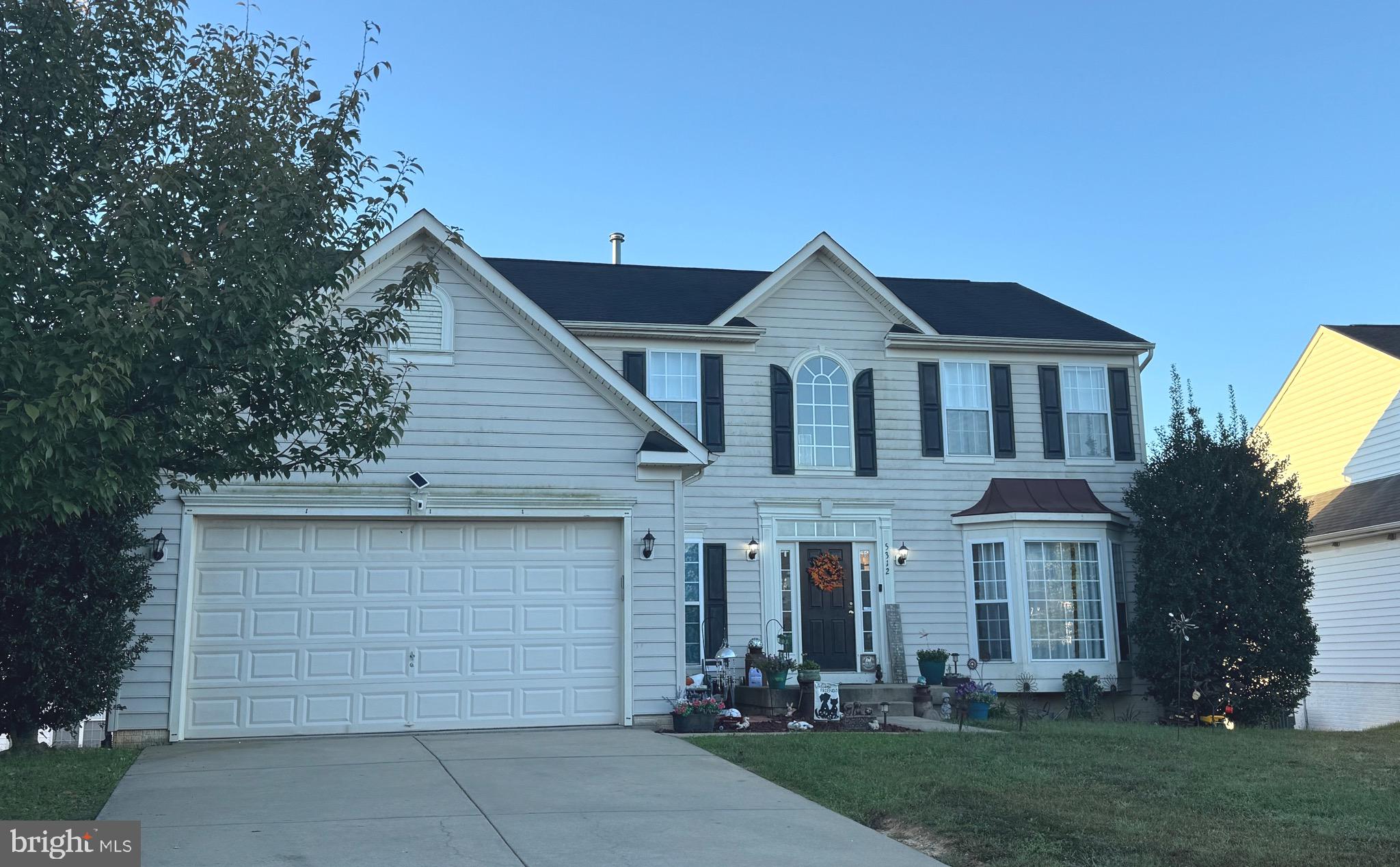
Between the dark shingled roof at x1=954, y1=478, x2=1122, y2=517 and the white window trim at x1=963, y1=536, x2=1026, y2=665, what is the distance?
48 cm

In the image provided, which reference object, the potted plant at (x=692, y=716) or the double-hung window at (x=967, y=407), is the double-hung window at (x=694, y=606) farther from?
the double-hung window at (x=967, y=407)

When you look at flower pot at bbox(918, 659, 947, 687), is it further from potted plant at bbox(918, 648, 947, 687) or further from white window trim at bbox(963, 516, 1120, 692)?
white window trim at bbox(963, 516, 1120, 692)

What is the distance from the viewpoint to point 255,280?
7.59m

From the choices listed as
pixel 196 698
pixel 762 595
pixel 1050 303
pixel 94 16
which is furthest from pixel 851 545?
pixel 94 16

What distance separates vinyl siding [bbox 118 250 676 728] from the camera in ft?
41.3

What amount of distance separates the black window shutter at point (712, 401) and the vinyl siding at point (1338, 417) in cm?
1344

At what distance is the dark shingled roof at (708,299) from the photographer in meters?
17.9

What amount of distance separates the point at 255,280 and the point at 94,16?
7.80 feet

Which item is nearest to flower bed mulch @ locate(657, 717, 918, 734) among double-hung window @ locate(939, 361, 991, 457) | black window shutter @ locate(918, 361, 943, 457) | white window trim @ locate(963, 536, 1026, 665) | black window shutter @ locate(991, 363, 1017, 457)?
white window trim @ locate(963, 536, 1026, 665)

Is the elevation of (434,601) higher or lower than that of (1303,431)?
lower

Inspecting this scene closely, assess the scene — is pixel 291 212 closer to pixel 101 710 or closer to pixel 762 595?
pixel 101 710

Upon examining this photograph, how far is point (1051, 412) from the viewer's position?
18.4m

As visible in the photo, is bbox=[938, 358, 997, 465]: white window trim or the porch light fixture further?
bbox=[938, 358, 997, 465]: white window trim

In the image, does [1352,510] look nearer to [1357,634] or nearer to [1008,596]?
[1357,634]
